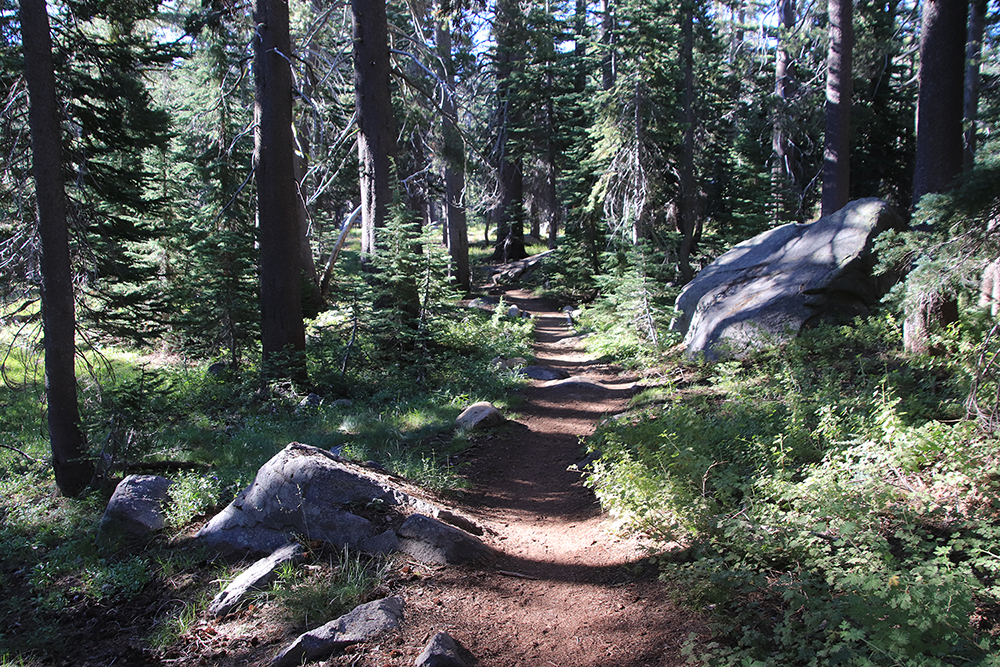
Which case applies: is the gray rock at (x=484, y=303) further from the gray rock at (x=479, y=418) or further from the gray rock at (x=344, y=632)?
the gray rock at (x=344, y=632)

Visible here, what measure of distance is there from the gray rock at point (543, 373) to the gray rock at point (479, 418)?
2.87 m

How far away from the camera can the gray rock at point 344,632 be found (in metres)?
3.75

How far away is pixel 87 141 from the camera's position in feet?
30.5

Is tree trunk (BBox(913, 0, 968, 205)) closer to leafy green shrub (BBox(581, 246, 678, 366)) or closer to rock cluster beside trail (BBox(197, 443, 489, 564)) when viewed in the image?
leafy green shrub (BBox(581, 246, 678, 366))

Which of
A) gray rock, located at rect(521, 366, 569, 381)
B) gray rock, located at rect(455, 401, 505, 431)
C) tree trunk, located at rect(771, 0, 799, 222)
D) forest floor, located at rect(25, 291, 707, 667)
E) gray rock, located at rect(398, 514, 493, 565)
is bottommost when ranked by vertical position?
forest floor, located at rect(25, 291, 707, 667)

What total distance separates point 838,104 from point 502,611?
13.9 meters

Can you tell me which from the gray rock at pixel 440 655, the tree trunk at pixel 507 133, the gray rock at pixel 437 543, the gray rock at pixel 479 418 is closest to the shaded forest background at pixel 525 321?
the tree trunk at pixel 507 133

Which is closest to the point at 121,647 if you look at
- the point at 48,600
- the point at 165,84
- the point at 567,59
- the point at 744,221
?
the point at 48,600

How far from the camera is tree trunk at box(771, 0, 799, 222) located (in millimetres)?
18094

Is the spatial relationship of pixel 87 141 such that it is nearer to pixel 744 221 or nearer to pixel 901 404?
pixel 901 404

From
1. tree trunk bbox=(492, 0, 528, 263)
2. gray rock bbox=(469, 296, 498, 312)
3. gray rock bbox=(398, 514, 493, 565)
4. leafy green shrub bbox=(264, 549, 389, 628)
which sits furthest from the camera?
tree trunk bbox=(492, 0, 528, 263)

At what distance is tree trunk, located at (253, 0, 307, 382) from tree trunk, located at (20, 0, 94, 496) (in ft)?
12.5

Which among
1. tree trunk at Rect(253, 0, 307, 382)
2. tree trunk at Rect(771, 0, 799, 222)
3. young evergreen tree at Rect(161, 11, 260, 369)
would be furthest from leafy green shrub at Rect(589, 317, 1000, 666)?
tree trunk at Rect(771, 0, 799, 222)

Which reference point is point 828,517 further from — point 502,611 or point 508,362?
point 508,362
